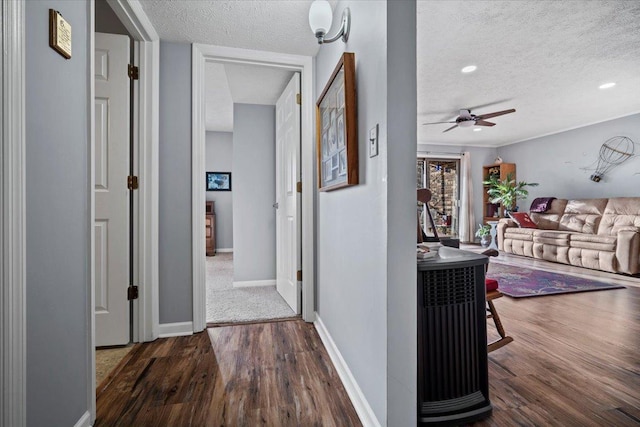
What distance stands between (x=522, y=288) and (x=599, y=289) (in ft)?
2.78

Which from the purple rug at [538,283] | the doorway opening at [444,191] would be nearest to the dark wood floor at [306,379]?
the purple rug at [538,283]

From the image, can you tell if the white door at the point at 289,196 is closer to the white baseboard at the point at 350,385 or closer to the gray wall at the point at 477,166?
the white baseboard at the point at 350,385

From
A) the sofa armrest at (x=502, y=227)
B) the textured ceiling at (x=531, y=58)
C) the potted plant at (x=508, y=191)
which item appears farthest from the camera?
the potted plant at (x=508, y=191)

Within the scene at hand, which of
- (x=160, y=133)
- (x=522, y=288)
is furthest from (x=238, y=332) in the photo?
(x=522, y=288)

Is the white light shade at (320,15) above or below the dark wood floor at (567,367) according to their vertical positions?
above

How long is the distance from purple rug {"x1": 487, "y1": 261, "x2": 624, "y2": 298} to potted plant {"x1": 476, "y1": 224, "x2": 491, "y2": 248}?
2272 mm

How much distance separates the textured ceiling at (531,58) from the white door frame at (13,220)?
2.45 m

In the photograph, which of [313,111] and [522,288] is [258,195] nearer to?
[313,111]

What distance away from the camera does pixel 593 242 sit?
446 cm

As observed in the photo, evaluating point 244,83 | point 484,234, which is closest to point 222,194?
point 244,83

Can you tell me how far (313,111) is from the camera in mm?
2488

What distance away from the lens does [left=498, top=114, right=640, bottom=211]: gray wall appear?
16.4ft

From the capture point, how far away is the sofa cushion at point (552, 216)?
18.3 ft

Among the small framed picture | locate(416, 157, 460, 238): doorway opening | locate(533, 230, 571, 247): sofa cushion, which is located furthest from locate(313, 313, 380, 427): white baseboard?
locate(416, 157, 460, 238): doorway opening
